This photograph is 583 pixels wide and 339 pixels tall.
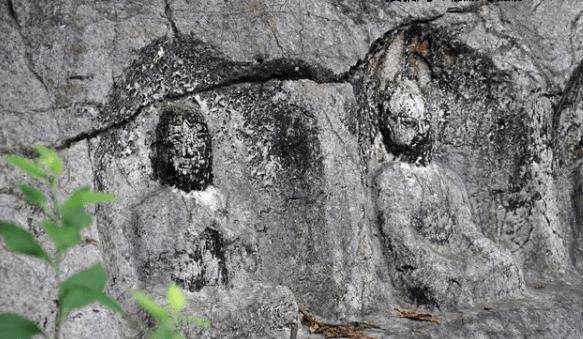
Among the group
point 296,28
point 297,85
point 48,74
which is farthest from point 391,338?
point 48,74

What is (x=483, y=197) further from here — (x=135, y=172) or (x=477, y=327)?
(x=135, y=172)

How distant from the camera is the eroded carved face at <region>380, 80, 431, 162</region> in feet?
11.5

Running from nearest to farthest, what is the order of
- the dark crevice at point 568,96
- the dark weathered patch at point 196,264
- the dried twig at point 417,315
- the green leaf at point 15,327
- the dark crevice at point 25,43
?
the green leaf at point 15,327, the dark crevice at point 25,43, the dark weathered patch at point 196,264, the dried twig at point 417,315, the dark crevice at point 568,96

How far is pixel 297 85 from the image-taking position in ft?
10.5

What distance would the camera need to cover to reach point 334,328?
10.1 ft

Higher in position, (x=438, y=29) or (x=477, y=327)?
(x=438, y=29)

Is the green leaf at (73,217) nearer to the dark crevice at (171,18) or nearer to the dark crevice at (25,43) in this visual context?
the dark crevice at (25,43)

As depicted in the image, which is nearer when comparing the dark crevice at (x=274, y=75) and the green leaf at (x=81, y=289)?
the green leaf at (x=81, y=289)

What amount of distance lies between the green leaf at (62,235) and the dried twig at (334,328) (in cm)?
212

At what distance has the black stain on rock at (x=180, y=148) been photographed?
2943 mm

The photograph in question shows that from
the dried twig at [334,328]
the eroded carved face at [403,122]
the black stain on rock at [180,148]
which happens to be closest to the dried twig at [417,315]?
the dried twig at [334,328]

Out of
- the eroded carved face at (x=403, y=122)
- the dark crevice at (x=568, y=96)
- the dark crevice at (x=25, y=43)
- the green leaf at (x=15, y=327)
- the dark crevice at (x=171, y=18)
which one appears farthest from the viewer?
the dark crevice at (x=568, y=96)

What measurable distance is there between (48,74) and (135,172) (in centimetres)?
44

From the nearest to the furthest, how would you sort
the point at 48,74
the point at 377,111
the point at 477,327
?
the point at 48,74 < the point at 477,327 < the point at 377,111
